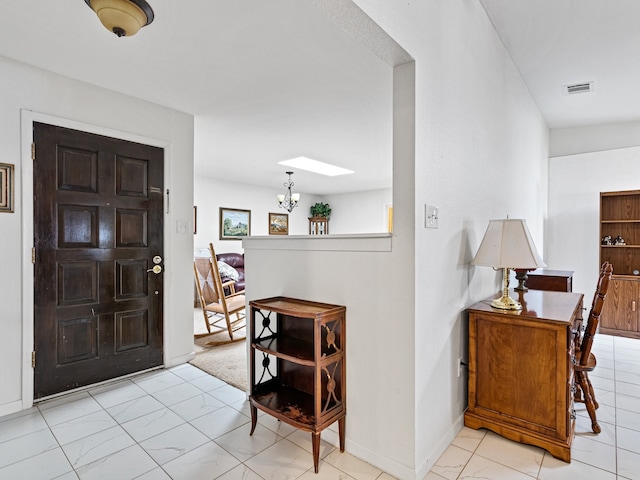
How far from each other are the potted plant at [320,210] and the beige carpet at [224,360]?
17.0 ft

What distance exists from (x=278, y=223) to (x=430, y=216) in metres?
6.56

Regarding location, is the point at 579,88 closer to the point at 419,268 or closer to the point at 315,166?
the point at 419,268

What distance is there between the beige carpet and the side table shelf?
708 mm

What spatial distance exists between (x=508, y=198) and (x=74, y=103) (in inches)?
142

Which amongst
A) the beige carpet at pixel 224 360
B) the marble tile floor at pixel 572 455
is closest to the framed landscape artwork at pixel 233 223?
the beige carpet at pixel 224 360

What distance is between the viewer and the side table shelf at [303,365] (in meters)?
1.69

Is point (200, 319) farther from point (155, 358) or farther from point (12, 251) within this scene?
point (12, 251)

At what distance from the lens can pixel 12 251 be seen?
2.33m

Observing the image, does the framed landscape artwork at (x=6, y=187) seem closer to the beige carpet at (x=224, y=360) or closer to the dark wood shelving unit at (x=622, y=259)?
the beige carpet at (x=224, y=360)

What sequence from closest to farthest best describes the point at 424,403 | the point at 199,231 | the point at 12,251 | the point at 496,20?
the point at 424,403
the point at 12,251
the point at 496,20
the point at 199,231

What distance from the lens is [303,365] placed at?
1975 millimetres

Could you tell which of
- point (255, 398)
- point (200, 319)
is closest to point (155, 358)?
point (255, 398)

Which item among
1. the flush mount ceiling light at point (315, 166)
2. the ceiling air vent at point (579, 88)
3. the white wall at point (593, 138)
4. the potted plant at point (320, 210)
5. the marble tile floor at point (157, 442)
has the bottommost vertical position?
the marble tile floor at point (157, 442)

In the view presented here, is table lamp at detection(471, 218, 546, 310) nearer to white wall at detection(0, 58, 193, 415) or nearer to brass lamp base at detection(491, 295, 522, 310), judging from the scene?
brass lamp base at detection(491, 295, 522, 310)
